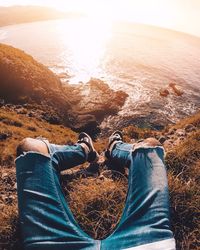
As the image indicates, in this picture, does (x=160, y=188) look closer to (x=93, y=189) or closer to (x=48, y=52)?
(x=93, y=189)

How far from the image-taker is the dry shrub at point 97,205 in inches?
124

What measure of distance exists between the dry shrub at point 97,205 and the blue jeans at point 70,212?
1.31ft

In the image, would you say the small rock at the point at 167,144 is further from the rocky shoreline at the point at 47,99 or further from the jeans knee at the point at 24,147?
the rocky shoreline at the point at 47,99

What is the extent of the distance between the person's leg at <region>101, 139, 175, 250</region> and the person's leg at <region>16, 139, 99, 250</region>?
323 millimetres

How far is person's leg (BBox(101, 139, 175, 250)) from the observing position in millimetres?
2465

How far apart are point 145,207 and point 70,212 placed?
0.80 meters

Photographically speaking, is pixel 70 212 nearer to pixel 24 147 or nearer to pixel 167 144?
pixel 24 147

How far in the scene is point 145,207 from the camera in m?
2.74

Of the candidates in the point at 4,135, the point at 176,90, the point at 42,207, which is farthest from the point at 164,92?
the point at 42,207

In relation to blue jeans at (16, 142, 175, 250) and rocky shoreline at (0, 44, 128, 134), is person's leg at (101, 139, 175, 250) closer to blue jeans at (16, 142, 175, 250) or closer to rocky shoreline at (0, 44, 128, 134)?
blue jeans at (16, 142, 175, 250)

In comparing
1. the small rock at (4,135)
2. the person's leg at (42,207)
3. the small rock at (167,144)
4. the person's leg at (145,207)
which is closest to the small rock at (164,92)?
the small rock at (4,135)

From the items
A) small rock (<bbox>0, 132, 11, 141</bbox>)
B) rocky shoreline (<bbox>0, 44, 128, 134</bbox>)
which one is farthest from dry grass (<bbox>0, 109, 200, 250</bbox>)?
rocky shoreline (<bbox>0, 44, 128, 134</bbox>)

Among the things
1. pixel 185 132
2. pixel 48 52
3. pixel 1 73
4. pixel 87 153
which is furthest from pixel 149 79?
pixel 87 153

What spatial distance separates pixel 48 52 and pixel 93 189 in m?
73.7
